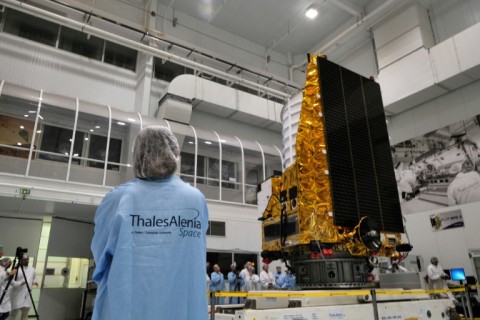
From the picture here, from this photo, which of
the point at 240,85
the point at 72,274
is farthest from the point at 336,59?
the point at 72,274

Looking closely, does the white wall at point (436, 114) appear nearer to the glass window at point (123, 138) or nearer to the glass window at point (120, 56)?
the glass window at point (123, 138)

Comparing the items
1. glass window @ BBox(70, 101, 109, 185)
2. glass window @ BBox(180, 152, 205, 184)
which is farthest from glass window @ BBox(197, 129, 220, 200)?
glass window @ BBox(70, 101, 109, 185)

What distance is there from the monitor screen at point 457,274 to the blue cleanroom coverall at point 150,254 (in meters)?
11.4

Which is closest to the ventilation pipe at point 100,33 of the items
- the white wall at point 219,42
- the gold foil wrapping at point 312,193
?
the white wall at point 219,42

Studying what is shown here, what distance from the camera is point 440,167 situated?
11.9 metres

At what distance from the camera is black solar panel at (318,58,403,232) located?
4271 mm

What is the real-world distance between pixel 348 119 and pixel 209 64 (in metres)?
12.6

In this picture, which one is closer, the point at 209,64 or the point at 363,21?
the point at 363,21

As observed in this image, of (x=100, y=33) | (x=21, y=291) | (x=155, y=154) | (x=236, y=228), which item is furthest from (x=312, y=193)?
(x=100, y=33)

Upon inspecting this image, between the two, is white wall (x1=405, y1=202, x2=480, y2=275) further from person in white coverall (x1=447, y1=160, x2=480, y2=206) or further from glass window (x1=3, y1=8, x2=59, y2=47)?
glass window (x1=3, y1=8, x2=59, y2=47)

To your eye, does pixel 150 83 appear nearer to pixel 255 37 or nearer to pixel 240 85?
pixel 240 85

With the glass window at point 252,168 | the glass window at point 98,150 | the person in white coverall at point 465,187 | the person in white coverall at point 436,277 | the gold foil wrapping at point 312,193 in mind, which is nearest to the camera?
the gold foil wrapping at point 312,193

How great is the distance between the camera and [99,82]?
45.0ft

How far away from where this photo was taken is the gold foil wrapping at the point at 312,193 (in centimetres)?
404
